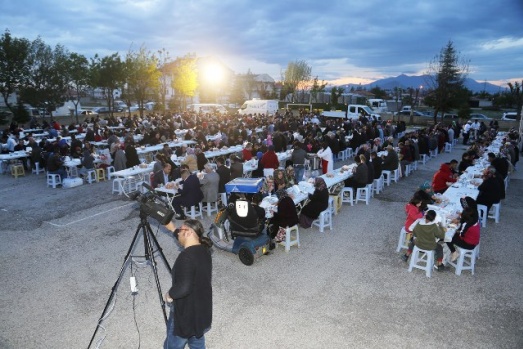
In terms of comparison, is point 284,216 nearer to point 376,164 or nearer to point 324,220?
point 324,220

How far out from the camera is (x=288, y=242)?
24.0 ft

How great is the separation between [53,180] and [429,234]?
38.4ft

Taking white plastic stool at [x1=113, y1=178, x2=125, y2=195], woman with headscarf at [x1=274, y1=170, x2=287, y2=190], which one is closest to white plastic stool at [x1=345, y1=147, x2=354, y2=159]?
woman with headscarf at [x1=274, y1=170, x2=287, y2=190]

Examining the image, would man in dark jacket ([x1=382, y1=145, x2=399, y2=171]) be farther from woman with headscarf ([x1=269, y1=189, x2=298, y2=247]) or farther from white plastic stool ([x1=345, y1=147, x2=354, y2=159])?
woman with headscarf ([x1=269, y1=189, x2=298, y2=247])

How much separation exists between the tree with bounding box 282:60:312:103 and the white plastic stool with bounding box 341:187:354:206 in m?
46.3

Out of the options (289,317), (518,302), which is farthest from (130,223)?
(518,302)

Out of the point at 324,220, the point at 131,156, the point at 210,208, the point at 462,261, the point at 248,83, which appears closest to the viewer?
the point at 462,261

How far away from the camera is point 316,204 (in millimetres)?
7949

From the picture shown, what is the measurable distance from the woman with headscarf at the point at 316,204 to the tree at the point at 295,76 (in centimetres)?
4917

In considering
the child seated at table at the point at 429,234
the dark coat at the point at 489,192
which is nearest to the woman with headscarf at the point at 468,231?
the child seated at table at the point at 429,234

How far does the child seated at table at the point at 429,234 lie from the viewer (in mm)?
6195

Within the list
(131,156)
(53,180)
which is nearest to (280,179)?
(131,156)

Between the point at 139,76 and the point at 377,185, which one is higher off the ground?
the point at 139,76

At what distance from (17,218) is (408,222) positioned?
30.8 feet
